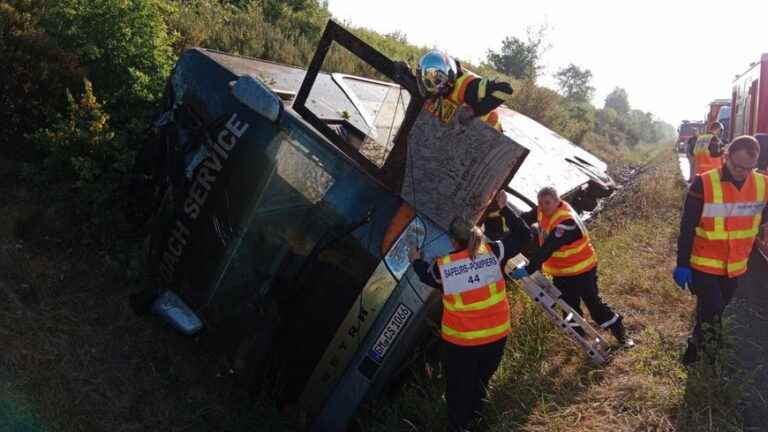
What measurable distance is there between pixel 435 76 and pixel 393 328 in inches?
52.8

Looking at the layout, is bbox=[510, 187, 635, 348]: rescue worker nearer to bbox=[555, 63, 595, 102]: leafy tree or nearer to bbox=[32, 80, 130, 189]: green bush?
bbox=[32, 80, 130, 189]: green bush

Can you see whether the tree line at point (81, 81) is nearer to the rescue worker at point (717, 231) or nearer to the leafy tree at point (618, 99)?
the rescue worker at point (717, 231)

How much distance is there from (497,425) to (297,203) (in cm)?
172

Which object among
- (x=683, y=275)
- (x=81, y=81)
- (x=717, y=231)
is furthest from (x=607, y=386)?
(x=81, y=81)

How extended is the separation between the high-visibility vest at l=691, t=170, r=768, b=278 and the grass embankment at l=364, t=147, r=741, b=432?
673mm

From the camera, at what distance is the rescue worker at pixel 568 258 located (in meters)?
3.78

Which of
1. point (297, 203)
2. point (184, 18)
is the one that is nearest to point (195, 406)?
point (297, 203)

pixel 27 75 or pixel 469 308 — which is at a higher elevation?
pixel 469 308

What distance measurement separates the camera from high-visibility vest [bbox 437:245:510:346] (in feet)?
9.99

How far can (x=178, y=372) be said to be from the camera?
4.11 metres

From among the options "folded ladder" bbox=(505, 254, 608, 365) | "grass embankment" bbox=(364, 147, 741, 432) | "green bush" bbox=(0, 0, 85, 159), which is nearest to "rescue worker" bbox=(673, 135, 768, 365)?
"grass embankment" bbox=(364, 147, 741, 432)

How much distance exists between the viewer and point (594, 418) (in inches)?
133

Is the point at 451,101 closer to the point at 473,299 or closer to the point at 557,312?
the point at 473,299

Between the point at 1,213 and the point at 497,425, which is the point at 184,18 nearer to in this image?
the point at 1,213
